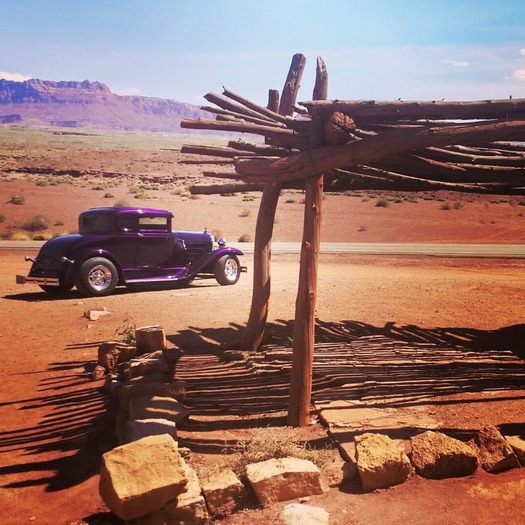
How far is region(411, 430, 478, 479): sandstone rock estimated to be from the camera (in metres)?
4.36

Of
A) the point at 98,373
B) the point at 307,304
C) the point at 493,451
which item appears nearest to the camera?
the point at 493,451

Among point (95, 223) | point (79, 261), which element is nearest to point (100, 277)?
point (79, 261)

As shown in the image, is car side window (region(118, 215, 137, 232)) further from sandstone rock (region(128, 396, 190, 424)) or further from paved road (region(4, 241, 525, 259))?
paved road (region(4, 241, 525, 259))

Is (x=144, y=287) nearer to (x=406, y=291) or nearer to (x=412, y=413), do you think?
(x=406, y=291)

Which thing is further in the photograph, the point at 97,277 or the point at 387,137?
the point at 97,277

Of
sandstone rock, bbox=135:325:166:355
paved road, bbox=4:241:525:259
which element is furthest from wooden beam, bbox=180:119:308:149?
paved road, bbox=4:241:525:259

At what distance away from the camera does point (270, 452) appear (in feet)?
14.5

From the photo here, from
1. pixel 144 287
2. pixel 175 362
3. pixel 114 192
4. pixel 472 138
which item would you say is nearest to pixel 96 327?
pixel 175 362

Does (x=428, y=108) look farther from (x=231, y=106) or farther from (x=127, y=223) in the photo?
(x=127, y=223)

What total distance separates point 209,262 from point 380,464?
9581 mm

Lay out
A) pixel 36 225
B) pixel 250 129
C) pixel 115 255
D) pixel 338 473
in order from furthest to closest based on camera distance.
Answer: pixel 36 225, pixel 115 255, pixel 250 129, pixel 338 473

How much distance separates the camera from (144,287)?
1323 cm

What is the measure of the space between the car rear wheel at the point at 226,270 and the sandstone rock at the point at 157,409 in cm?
818

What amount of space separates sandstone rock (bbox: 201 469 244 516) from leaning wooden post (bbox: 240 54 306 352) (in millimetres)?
3573
